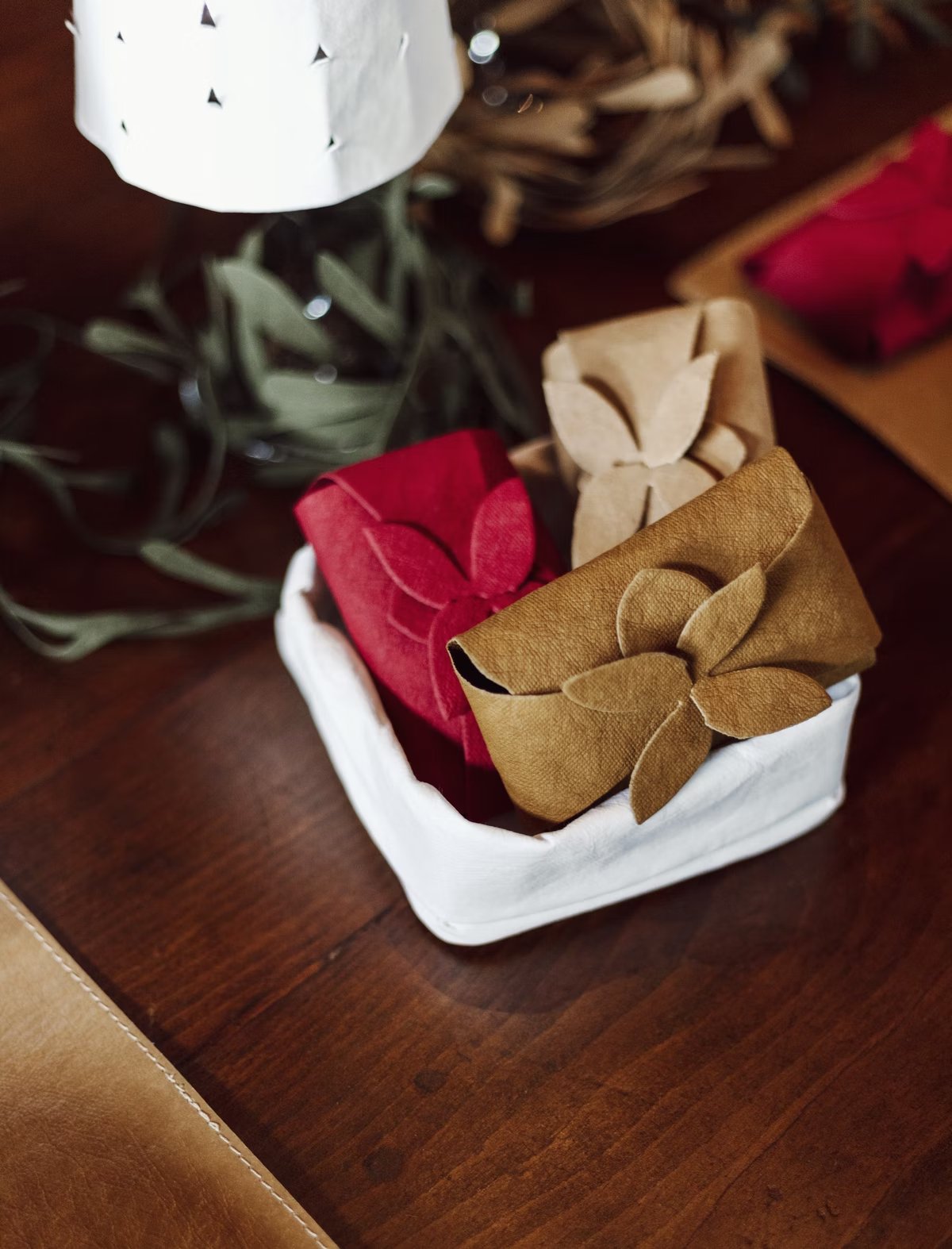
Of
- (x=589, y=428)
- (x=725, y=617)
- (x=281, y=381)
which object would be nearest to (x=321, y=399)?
(x=281, y=381)

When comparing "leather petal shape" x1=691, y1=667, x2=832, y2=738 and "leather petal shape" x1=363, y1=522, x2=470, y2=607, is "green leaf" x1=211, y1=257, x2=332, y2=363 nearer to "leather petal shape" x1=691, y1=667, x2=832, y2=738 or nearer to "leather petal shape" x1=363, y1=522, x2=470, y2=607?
"leather petal shape" x1=363, y1=522, x2=470, y2=607

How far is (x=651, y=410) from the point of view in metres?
0.48

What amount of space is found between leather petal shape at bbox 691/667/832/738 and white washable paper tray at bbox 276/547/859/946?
17 millimetres

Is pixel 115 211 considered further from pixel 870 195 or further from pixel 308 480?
pixel 870 195

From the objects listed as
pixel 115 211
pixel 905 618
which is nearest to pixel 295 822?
pixel 905 618

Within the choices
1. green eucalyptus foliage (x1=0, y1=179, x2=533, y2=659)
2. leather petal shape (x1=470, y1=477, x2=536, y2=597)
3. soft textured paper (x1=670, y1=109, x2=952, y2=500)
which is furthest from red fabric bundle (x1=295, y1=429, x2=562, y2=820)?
soft textured paper (x1=670, y1=109, x2=952, y2=500)

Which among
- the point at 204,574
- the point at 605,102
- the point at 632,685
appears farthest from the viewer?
the point at 605,102

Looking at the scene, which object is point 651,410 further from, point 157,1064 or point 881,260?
point 157,1064

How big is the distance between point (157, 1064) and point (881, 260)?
1.63ft

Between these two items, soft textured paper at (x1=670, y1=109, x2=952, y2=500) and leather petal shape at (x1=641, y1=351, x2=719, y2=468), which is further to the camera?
soft textured paper at (x1=670, y1=109, x2=952, y2=500)

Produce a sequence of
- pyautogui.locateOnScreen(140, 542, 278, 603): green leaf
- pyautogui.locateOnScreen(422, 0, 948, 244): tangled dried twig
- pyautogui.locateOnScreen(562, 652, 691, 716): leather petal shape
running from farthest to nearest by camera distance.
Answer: pyautogui.locateOnScreen(422, 0, 948, 244): tangled dried twig
pyautogui.locateOnScreen(140, 542, 278, 603): green leaf
pyautogui.locateOnScreen(562, 652, 691, 716): leather petal shape

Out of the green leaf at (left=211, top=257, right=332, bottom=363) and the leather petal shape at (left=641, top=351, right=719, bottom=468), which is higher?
the green leaf at (left=211, top=257, right=332, bottom=363)

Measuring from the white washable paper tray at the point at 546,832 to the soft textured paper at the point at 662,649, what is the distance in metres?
0.02

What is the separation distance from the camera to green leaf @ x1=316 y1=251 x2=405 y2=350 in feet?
1.78
